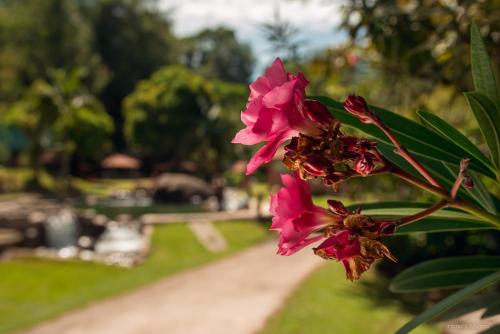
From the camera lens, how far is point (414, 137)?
3.25 ft

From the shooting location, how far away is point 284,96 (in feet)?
2.30

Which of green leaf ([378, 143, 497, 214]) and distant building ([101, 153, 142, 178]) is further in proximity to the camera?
distant building ([101, 153, 142, 178])

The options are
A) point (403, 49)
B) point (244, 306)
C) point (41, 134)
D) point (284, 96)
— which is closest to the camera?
point (284, 96)

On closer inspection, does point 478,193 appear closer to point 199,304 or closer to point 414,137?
point 414,137

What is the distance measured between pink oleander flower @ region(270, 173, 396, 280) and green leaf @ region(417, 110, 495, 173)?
0.24 meters

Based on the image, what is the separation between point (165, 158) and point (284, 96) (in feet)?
124

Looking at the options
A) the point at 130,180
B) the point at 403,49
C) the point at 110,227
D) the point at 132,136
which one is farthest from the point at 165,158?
the point at 403,49

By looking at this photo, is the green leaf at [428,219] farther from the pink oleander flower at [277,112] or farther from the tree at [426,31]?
the tree at [426,31]

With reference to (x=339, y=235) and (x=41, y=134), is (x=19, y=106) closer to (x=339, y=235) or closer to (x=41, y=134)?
(x=41, y=134)

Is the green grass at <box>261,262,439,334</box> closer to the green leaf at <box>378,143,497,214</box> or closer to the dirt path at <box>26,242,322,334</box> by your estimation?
the dirt path at <box>26,242,322,334</box>

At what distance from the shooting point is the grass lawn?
8.26 metres

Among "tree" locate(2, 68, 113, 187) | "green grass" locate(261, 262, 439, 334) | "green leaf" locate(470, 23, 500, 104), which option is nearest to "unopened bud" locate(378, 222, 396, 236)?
"green leaf" locate(470, 23, 500, 104)

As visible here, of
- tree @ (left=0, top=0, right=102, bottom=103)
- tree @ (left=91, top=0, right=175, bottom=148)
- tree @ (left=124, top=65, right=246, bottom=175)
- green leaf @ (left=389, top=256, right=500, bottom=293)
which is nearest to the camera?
green leaf @ (left=389, top=256, right=500, bottom=293)

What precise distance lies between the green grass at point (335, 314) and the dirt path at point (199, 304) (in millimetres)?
281
